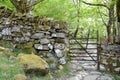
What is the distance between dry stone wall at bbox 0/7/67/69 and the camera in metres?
6.99

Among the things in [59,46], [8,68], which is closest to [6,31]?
[59,46]

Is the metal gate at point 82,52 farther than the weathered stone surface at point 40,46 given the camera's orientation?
Yes

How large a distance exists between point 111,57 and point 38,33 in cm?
280

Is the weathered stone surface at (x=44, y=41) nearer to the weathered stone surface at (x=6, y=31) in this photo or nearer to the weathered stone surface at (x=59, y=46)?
the weathered stone surface at (x=59, y=46)

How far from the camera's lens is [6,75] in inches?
197

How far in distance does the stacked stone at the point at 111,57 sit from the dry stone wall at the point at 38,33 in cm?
171

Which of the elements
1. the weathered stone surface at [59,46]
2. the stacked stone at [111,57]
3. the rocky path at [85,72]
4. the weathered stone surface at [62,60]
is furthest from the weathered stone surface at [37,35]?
the stacked stone at [111,57]

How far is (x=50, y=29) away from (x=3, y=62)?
2.09m

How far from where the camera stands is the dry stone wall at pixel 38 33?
6988mm

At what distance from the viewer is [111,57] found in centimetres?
752

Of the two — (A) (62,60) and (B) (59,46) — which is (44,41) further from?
(A) (62,60)

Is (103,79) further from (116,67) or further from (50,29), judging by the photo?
(50,29)

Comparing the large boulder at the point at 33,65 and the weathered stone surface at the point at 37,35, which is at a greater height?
the weathered stone surface at the point at 37,35

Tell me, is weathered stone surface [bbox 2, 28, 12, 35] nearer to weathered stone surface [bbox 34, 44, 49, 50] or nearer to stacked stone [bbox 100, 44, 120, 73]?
weathered stone surface [bbox 34, 44, 49, 50]
